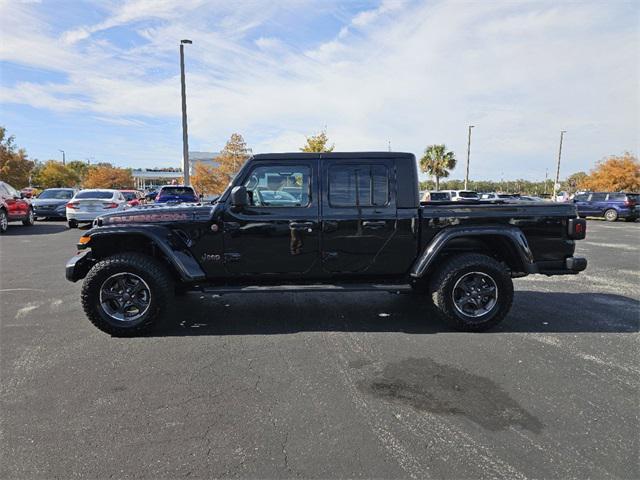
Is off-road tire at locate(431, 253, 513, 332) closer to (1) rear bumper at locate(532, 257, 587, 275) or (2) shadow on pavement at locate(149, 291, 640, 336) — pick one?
(2) shadow on pavement at locate(149, 291, 640, 336)

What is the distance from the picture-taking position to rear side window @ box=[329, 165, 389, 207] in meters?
4.39

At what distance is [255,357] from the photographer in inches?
144

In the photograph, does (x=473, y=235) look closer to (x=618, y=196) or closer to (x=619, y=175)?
(x=618, y=196)

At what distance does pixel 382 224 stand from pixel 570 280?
4.58 m

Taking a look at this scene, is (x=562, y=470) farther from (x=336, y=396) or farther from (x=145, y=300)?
(x=145, y=300)

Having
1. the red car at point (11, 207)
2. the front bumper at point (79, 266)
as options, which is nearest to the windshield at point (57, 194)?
the red car at point (11, 207)

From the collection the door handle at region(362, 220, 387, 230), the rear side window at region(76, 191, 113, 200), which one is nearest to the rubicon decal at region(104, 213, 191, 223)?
the door handle at region(362, 220, 387, 230)

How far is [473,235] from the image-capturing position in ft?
14.2

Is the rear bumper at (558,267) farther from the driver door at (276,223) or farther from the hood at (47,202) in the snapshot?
the hood at (47,202)

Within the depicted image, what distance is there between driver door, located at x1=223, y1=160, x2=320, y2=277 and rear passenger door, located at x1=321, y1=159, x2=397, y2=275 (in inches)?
5.8

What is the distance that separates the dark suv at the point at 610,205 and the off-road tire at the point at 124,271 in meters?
21.8

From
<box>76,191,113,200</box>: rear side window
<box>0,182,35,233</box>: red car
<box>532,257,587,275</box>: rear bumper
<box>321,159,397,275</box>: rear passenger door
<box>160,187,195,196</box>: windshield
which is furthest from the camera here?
<box>160,187,195,196</box>: windshield

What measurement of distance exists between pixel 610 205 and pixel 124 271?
25059 mm

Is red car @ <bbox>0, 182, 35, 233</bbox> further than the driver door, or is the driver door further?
red car @ <bbox>0, 182, 35, 233</bbox>
